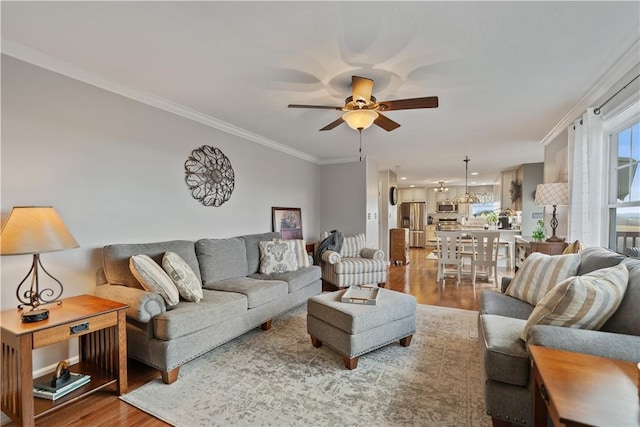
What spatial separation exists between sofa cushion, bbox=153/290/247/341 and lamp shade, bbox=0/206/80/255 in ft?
2.68

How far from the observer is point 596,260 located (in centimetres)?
209

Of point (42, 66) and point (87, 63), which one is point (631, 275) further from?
→ point (42, 66)

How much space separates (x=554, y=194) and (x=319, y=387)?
3.35m

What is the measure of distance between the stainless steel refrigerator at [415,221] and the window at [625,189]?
8.21 m

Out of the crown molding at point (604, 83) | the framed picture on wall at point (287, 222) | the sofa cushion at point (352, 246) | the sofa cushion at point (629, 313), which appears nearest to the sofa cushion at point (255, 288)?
the framed picture on wall at point (287, 222)

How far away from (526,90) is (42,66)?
4.06m

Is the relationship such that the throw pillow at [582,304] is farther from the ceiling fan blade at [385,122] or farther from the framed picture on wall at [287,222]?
the framed picture on wall at [287,222]

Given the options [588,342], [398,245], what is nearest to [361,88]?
[588,342]

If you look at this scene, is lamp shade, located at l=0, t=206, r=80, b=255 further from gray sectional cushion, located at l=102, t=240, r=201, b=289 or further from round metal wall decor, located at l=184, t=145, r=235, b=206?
round metal wall decor, located at l=184, t=145, r=235, b=206

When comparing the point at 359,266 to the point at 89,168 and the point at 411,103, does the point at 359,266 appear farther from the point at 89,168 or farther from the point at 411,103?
the point at 89,168

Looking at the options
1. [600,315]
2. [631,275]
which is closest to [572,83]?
[631,275]

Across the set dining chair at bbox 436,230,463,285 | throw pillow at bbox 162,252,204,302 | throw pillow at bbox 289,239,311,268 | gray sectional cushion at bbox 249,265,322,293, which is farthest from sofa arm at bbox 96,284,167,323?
dining chair at bbox 436,230,463,285

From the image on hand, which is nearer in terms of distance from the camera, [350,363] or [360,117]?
[350,363]

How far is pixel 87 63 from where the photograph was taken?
2336 millimetres
